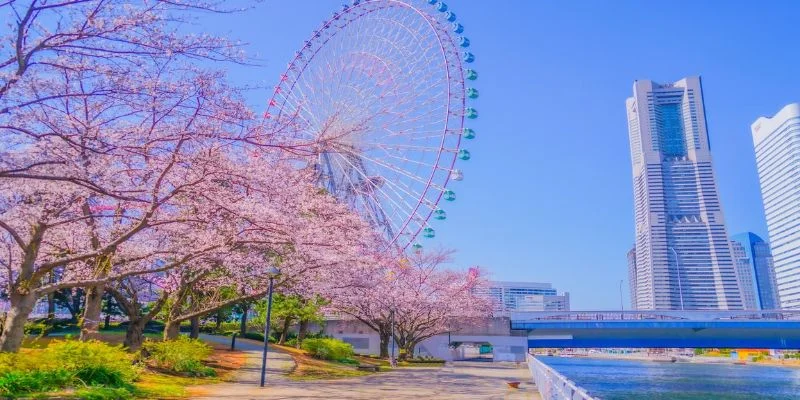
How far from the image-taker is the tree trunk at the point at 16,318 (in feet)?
34.0

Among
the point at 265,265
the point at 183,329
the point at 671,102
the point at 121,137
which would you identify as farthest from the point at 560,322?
the point at 671,102

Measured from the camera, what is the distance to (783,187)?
149 m

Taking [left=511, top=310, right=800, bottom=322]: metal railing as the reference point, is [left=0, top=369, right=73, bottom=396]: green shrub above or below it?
below

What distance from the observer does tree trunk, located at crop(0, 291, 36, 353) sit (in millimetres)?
10352

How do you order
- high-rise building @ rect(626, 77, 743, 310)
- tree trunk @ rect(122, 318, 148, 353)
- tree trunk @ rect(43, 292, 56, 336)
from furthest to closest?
high-rise building @ rect(626, 77, 743, 310) → tree trunk @ rect(43, 292, 56, 336) → tree trunk @ rect(122, 318, 148, 353)

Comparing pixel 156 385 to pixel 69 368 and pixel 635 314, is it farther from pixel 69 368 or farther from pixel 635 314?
pixel 635 314

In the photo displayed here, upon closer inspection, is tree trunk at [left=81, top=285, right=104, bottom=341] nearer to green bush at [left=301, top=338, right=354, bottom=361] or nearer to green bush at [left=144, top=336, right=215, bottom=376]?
green bush at [left=144, top=336, right=215, bottom=376]

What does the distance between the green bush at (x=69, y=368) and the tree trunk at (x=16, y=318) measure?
274mm

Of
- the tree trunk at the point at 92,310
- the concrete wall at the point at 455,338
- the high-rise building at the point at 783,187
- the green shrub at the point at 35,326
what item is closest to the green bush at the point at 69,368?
the green shrub at the point at 35,326

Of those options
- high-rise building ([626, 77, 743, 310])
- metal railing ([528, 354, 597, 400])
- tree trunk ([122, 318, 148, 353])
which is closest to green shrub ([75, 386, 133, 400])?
tree trunk ([122, 318, 148, 353])

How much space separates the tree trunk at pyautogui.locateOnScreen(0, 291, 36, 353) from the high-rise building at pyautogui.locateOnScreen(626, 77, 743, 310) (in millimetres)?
164321

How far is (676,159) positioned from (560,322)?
149272mm

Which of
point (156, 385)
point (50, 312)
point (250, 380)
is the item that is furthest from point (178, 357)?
point (50, 312)

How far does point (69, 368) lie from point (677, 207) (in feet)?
596
